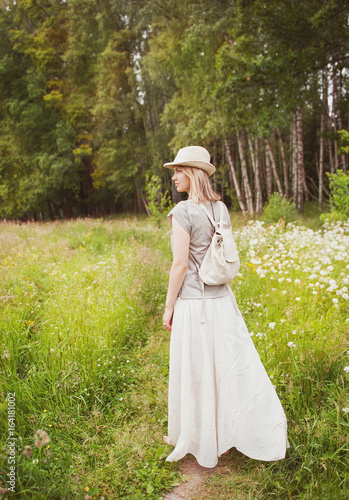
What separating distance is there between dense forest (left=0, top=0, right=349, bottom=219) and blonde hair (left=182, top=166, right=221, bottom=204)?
846cm

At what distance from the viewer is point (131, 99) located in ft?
63.4

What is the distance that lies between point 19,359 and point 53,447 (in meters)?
1.17

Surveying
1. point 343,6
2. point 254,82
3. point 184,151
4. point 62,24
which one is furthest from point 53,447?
point 62,24

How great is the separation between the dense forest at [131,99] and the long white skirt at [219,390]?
9.00m

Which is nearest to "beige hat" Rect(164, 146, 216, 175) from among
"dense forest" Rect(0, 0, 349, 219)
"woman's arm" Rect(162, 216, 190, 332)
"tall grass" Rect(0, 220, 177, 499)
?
"woman's arm" Rect(162, 216, 190, 332)

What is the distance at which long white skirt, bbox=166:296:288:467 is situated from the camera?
2.27m

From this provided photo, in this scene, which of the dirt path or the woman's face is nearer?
the dirt path

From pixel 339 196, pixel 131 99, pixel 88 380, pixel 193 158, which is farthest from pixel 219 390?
pixel 131 99

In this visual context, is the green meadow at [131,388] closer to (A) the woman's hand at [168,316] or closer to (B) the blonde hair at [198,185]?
(A) the woman's hand at [168,316]

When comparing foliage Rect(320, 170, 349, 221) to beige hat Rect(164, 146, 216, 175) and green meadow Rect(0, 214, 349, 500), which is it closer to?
green meadow Rect(0, 214, 349, 500)

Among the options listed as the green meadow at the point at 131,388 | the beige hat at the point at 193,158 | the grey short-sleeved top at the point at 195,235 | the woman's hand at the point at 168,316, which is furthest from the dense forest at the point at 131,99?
the woman's hand at the point at 168,316

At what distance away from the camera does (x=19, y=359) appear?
327 centimetres

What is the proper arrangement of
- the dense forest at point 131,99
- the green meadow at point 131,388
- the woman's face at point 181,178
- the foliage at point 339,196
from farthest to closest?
the dense forest at point 131,99
the foliage at point 339,196
the woman's face at point 181,178
the green meadow at point 131,388

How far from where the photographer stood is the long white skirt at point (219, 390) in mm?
2270
